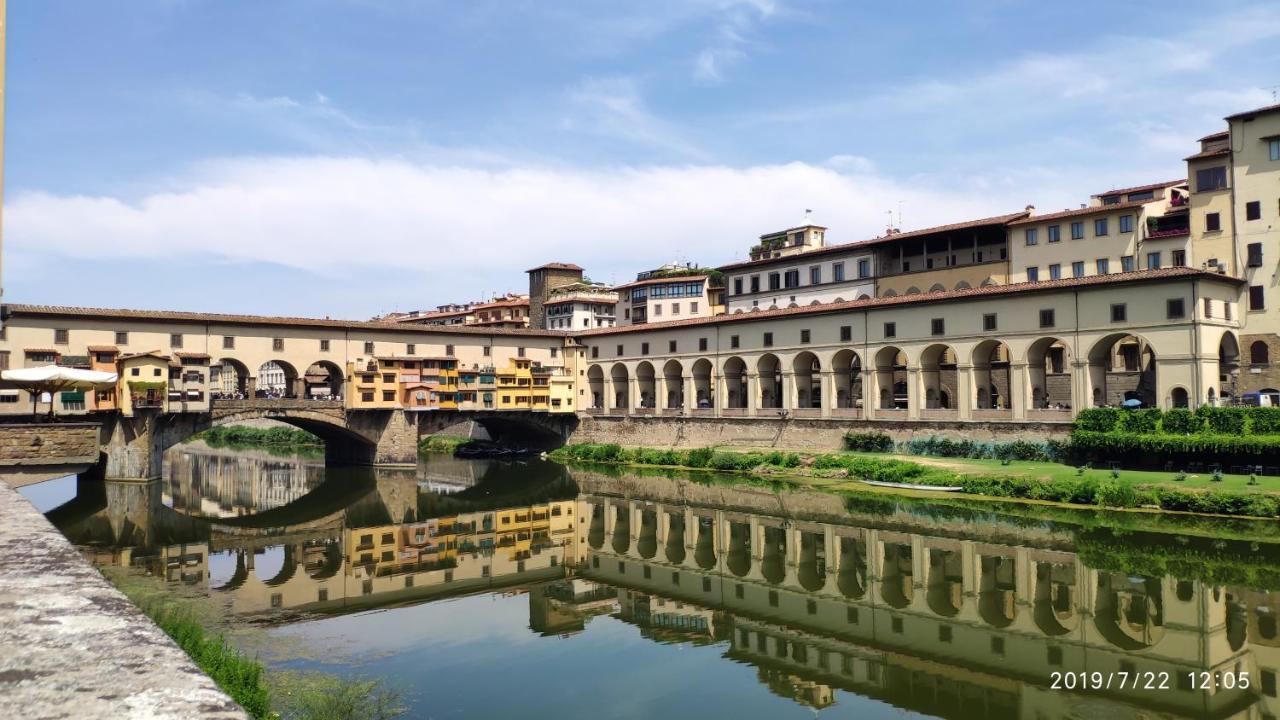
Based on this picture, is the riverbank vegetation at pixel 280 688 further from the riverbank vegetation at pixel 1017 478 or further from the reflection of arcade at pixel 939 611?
the riverbank vegetation at pixel 1017 478

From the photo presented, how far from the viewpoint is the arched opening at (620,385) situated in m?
79.2

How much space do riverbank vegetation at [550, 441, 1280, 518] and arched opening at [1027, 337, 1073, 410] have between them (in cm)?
511

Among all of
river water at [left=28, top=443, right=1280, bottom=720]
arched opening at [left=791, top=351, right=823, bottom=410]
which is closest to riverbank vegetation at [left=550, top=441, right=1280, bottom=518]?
river water at [left=28, top=443, right=1280, bottom=720]

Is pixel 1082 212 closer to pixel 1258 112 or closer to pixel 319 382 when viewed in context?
pixel 1258 112

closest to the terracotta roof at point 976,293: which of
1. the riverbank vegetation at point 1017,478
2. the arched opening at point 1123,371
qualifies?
the arched opening at point 1123,371

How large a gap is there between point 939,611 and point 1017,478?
20662 millimetres

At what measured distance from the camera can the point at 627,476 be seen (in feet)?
196

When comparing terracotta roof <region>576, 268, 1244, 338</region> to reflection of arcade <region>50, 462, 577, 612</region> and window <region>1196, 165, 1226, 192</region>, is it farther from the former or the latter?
reflection of arcade <region>50, 462, 577, 612</region>

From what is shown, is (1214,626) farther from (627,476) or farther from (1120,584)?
(627,476)

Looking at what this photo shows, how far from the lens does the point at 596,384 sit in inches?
3324

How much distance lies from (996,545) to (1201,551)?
265 inches

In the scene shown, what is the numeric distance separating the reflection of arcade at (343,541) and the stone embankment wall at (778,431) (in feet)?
55.1

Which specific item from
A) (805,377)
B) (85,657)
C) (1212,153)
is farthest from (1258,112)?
(85,657)

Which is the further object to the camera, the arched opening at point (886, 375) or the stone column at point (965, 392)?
the arched opening at point (886, 375)
